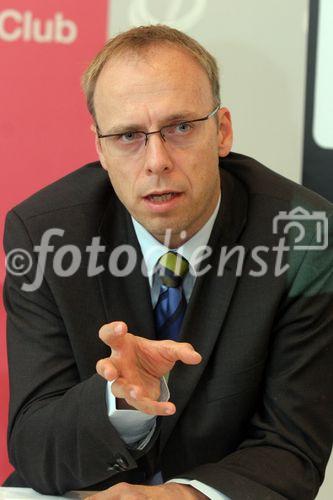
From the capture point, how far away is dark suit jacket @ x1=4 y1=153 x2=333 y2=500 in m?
1.37

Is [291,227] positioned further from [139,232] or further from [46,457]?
[46,457]

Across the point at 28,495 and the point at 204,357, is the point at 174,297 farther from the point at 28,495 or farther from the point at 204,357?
the point at 28,495

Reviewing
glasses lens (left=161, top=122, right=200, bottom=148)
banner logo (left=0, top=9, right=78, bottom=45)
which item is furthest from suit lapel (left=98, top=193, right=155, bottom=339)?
→ banner logo (left=0, top=9, right=78, bottom=45)

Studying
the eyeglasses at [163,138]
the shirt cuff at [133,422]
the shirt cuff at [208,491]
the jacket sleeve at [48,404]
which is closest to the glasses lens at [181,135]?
the eyeglasses at [163,138]

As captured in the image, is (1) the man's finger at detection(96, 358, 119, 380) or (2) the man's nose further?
(2) the man's nose

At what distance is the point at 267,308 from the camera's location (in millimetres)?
1469

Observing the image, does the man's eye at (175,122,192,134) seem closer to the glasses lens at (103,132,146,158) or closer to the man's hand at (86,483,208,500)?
the glasses lens at (103,132,146,158)

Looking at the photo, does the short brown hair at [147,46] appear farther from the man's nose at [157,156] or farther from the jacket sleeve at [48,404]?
the jacket sleeve at [48,404]

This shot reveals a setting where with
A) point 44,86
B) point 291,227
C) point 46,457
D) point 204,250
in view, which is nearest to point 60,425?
point 46,457

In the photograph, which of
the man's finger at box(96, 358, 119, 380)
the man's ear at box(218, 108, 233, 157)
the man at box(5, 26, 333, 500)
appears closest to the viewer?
the man's finger at box(96, 358, 119, 380)

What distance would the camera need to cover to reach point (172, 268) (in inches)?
61.3

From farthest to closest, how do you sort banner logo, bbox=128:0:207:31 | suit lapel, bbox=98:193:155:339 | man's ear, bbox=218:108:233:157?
banner logo, bbox=128:0:207:31 → man's ear, bbox=218:108:233:157 → suit lapel, bbox=98:193:155:339
